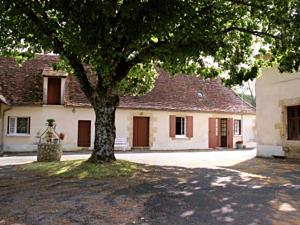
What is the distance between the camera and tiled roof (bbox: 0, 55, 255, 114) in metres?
23.3

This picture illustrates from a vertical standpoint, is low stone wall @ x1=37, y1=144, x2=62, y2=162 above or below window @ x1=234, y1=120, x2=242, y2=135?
below

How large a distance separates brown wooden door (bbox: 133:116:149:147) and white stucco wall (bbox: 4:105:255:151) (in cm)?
30

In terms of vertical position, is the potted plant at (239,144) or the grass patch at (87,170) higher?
the potted plant at (239,144)

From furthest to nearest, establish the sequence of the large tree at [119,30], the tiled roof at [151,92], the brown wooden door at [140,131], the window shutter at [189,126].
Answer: the window shutter at [189,126]
the brown wooden door at [140,131]
the tiled roof at [151,92]
the large tree at [119,30]

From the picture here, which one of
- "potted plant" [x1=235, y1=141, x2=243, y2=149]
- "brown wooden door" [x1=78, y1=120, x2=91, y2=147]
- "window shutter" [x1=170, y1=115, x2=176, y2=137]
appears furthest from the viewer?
"potted plant" [x1=235, y1=141, x2=243, y2=149]

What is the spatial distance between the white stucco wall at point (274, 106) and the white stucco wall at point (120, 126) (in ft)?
26.5

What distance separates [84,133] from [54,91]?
323 cm

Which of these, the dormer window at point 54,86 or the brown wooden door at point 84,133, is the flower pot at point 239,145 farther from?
Result: the dormer window at point 54,86

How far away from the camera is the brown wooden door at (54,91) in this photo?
23500 millimetres

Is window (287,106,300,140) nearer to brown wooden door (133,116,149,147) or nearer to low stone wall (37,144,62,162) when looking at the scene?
low stone wall (37,144,62,162)

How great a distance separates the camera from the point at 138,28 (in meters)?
9.77

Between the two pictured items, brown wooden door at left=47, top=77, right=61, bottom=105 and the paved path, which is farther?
brown wooden door at left=47, top=77, right=61, bottom=105

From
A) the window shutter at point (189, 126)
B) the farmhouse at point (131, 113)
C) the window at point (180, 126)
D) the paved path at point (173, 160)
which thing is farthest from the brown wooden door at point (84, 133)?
the window shutter at point (189, 126)

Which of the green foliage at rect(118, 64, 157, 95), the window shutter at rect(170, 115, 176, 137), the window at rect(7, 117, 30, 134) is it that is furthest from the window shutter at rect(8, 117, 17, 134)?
the window shutter at rect(170, 115, 176, 137)
